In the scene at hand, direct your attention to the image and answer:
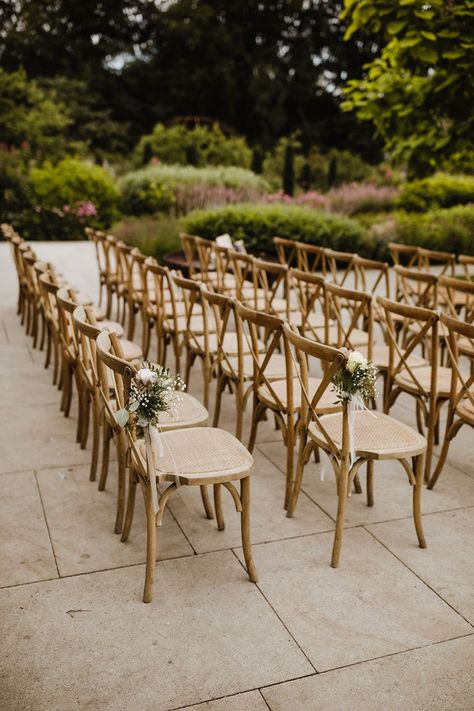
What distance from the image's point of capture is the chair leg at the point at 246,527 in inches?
112

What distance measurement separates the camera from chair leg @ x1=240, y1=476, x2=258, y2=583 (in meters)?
2.85

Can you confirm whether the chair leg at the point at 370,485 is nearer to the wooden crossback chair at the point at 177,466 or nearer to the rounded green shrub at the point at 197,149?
the wooden crossback chair at the point at 177,466

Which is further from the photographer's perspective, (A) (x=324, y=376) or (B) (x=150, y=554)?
(A) (x=324, y=376)

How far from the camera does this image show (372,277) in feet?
37.8

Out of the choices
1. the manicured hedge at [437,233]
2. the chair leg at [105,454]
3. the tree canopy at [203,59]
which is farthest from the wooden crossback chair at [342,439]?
the tree canopy at [203,59]

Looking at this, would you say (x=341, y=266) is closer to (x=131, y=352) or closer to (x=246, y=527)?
(x=131, y=352)

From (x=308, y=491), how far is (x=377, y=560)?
0.74m

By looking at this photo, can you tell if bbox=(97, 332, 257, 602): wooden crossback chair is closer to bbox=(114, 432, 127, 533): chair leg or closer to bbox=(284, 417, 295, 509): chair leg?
bbox=(114, 432, 127, 533): chair leg

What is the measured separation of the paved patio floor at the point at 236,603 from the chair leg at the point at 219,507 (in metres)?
0.05

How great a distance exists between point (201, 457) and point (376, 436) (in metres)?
0.85

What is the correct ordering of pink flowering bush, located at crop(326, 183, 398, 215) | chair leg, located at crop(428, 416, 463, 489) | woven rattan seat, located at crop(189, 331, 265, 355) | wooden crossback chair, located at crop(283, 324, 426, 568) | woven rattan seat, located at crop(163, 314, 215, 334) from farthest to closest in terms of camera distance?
pink flowering bush, located at crop(326, 183, 398, 215) → woven rattan seat, located at crop(163, 314, 215, 334) → woven rattan seat, located at crop(189, 331, 265, 355) → chair leg, located at crop(428, 416, 463, 489) → wooden crossback chair, located at crop(283, 324, 426, 568)

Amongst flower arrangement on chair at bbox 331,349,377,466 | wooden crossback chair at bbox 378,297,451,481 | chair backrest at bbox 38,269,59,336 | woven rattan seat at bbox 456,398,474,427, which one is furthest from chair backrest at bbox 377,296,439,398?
chair backrest at bbox 38,269,59,336

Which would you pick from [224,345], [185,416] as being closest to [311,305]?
[224,345]

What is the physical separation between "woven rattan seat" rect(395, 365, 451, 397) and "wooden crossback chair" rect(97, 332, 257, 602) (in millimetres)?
1411
